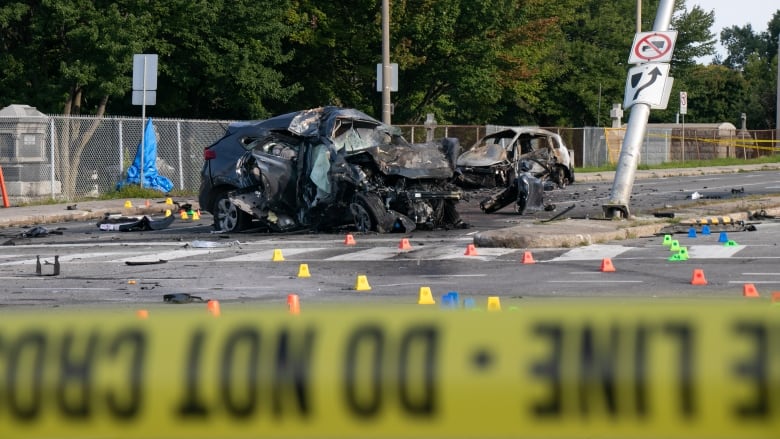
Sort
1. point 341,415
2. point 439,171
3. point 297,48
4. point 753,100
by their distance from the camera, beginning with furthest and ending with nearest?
1. point 753,100
2. point 297,48
3. point 439,171
4. point 341,415

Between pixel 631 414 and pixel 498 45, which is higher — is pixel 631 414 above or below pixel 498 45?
below

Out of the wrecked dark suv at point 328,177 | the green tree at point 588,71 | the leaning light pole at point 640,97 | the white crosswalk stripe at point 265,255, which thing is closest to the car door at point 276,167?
the wrecked dark suv at point 328,177

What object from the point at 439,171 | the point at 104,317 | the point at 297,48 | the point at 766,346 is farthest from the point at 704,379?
the point at 297,48

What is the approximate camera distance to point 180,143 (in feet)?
103

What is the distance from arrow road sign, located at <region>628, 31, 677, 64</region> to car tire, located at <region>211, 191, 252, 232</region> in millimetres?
6192

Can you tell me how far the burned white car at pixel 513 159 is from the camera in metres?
26.0

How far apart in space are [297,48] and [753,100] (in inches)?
2138

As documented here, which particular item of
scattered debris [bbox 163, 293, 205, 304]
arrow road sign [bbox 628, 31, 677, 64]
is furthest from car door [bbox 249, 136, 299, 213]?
scattered debris [bbox 163, 293, 205, 304]

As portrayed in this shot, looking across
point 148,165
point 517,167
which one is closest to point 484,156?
point 517,167

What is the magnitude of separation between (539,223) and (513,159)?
10.0 meters

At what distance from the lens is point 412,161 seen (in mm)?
18406

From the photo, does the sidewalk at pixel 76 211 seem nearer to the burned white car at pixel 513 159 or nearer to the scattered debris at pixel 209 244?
the burned white car at pixel 513 159

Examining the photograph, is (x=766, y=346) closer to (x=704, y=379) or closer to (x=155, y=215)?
(x=704, y=379)

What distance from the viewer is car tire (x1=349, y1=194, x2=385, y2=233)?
59.2 feet
